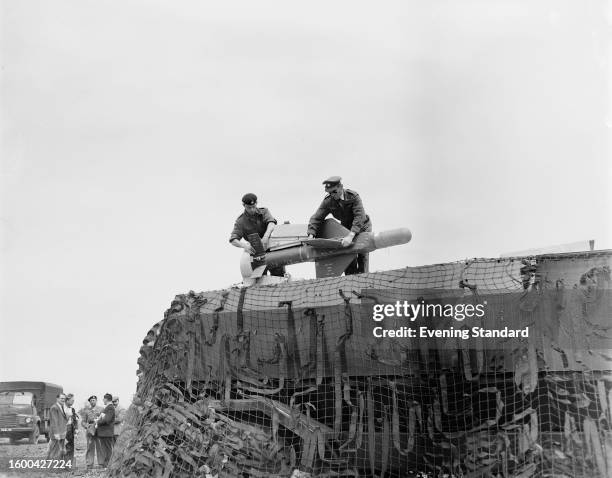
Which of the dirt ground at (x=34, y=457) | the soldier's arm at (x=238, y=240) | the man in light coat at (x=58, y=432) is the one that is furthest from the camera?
the man in light coat at (x=58, y=432)

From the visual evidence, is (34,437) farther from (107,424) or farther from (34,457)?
(107,424)

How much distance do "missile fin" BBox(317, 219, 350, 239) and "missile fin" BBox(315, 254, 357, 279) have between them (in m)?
0.28

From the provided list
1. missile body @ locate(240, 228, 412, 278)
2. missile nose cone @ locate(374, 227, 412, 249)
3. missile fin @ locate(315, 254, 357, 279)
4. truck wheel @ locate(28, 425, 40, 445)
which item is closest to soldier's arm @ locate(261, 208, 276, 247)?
missile body @ locate(240, 228, 412, 278)

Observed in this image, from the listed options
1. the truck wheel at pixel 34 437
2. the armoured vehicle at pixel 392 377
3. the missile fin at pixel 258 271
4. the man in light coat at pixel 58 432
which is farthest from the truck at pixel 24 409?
the armoured vehicle at pixel 392 377

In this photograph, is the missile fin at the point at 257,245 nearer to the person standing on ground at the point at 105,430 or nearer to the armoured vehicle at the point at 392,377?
the armoured vehicle at the point at 392,377

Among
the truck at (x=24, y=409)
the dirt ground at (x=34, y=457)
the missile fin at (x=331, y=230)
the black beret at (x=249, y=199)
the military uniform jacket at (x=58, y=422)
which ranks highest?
the black beret at (x=249, y=199)

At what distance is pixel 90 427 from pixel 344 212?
6849 millimetres

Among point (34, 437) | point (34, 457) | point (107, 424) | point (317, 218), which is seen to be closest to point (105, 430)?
point (107, 424)

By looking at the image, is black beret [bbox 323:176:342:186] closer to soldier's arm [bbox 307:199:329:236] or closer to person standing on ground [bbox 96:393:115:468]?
soldier's arm [bbox 307:199:329:236]

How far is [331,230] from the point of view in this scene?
11.3 metres

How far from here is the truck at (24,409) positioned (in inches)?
943

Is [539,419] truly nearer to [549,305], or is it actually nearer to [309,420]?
[549,305]

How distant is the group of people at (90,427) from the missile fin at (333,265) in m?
6.07

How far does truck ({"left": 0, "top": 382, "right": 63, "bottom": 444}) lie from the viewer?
78.6ft
